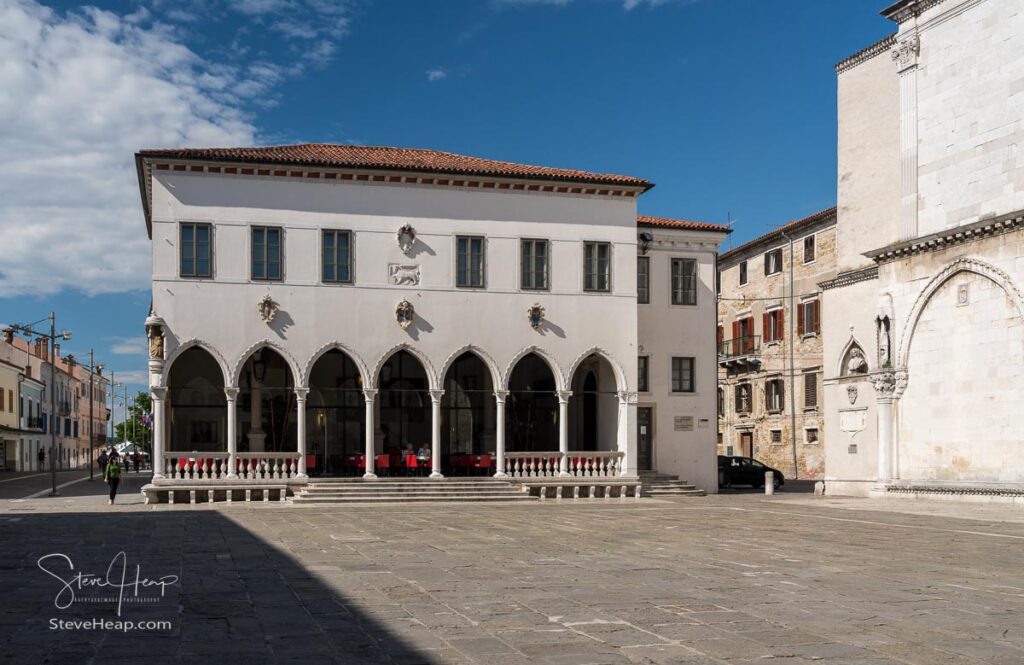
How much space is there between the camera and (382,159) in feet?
105

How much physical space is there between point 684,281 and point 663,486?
704cm

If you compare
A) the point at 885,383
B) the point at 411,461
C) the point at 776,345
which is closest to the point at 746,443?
the point at 776,345

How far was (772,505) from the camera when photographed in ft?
90.3

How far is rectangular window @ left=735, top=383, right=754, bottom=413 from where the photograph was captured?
51031 mm

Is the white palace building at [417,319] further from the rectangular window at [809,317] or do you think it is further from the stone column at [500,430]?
the rectangular window at [809,317]

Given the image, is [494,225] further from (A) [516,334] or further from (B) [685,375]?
(B) [685,375]

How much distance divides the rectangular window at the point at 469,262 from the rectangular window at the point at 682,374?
776cm

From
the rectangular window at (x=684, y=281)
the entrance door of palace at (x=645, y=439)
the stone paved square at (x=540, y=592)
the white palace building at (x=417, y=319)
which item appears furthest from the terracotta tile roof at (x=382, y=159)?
the stone paved square at (x=540, y=592)

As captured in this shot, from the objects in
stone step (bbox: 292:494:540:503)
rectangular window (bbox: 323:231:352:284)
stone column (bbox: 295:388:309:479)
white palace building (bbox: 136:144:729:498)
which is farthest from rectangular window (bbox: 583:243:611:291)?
stone column (bbox: 295:388:309:479)

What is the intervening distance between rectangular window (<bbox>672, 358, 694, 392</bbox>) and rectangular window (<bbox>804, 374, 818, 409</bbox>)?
491 inches

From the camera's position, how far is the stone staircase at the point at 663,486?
33031 mm

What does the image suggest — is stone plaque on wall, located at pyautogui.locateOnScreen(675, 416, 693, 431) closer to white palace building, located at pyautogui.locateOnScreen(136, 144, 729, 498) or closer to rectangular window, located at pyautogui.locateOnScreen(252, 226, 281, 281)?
white palace building, located at pyautogui.locateOnScreen(136, 144, 729, 498)

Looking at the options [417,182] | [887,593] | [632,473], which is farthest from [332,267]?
[887,593]

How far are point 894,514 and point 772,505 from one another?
4.35m
